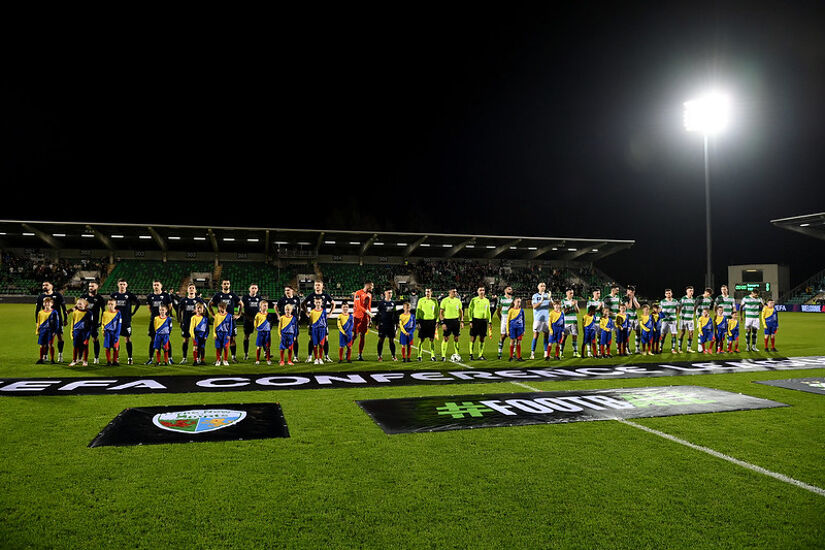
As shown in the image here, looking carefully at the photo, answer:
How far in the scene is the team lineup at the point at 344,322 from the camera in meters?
10.6

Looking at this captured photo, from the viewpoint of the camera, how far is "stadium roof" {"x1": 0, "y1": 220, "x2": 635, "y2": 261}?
36.6 metres

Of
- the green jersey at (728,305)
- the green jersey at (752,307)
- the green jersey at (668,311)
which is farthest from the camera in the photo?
the green jersey at (752,307)

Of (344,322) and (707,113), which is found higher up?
(707,113)

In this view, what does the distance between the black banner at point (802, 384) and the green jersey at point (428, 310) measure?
20.7 ft

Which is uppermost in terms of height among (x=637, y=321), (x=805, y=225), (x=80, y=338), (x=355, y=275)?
(x=805, y=225)

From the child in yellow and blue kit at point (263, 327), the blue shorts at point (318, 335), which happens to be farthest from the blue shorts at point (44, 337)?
the blue shorts at point (318, 335)

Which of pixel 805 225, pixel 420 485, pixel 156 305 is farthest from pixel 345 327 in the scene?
pixel 805 225

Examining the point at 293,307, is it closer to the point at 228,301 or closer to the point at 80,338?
the point at 228,301

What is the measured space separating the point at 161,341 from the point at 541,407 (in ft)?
27.3

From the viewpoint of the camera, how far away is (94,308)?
10383mm

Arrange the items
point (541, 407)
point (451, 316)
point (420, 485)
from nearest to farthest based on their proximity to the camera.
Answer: point (420, 485) → point (541, 407) → point (451, 316)

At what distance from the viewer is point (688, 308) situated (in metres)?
13.7

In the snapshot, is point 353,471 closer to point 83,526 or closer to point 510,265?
point 83,526

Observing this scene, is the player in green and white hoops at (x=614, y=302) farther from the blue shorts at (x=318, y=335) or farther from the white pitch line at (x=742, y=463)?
the white pitch line at (x=742, y=463)
